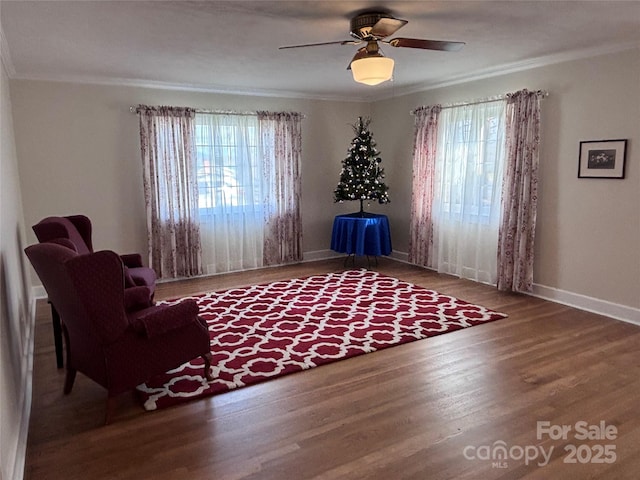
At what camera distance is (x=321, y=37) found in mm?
3713

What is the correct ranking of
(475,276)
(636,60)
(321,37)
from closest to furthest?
(321,37) < (636,60) < (475,276)

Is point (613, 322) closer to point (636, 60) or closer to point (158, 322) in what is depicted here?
point (636, 60)

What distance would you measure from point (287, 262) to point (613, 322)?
422 centimetres

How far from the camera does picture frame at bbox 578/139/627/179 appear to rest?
4242 mm

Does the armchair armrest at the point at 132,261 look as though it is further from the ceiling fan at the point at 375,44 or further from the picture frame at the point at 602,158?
the picture frame at the point at 602,158

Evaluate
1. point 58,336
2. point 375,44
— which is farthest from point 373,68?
point 58,336

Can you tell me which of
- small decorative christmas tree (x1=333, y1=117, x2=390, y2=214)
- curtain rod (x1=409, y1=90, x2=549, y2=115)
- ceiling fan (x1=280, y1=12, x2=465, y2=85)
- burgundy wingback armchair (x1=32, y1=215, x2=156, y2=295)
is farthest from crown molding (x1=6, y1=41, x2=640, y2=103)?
ceiling fan (x1=280, y1=12, x2=465, y2=85)

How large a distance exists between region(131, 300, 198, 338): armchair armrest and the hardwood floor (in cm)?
54

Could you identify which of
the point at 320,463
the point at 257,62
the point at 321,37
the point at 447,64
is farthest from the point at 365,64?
the point at 320,463

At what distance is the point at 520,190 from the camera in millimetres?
5039

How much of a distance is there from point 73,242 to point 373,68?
8.86 feet

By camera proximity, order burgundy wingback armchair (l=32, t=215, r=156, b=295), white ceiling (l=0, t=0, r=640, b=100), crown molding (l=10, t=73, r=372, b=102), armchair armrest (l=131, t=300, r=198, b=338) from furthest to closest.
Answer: crown molding (l=10, t=73, r=372, b=102), burgundy wingback armchair (l=32, t=215, r=156, b=295), white ceiling (l=0, t=0, r=640, b=100), armchair armrest (l=131, t=300, r=198, b=338)

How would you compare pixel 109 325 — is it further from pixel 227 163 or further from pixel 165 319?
pixel 227 163

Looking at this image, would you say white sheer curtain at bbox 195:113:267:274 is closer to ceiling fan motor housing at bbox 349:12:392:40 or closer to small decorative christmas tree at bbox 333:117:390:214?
small decorative christmas tree at bbox 333:117:390:214
